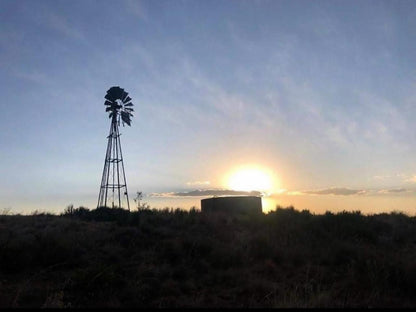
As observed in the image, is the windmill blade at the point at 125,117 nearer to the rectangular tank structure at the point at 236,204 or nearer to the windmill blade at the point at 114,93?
the windmill blade at the point at 114,93

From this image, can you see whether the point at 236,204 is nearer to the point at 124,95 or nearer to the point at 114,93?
the point at 124,95

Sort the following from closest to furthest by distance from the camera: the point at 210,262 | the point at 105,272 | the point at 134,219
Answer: the point at 105,272 → the point at 210,262 → the point at 134,219

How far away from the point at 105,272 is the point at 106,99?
28854 millimetres

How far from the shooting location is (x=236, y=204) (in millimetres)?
24719

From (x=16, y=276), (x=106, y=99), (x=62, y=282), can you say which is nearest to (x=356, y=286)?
(x=62, y=282)

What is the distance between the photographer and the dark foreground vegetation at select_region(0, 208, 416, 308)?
888 centimetres

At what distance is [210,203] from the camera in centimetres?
2586

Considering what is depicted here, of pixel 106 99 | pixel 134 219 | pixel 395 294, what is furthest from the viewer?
pixel 106 99

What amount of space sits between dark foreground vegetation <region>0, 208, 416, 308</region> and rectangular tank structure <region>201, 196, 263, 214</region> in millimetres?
5727

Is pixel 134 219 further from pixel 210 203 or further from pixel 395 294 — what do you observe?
pixel 395 294

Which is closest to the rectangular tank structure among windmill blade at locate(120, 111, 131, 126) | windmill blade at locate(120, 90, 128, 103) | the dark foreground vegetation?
the dark foreground vegetation

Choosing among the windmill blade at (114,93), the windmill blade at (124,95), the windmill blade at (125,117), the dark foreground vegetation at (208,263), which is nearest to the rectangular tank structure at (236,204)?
the dark foreground vegetation at (208,263)

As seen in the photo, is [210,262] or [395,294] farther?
[210,262]

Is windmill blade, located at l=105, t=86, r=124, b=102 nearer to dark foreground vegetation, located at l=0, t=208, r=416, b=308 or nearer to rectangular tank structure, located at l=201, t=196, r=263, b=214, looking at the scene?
rectangular tank structure, located at l=201, t=196, r=263, b=214
